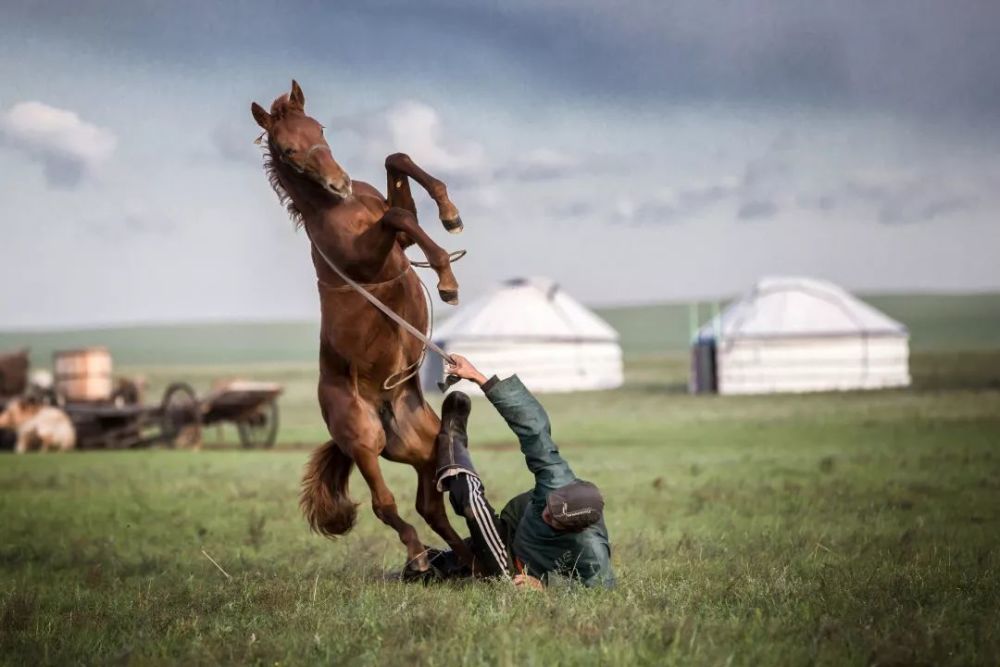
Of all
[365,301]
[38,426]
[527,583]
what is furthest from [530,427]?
[38,426]

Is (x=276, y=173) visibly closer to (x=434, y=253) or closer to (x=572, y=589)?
(x=434, y=253)

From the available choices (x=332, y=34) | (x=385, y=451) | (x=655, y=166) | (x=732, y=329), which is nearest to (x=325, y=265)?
(x=385, y=451)

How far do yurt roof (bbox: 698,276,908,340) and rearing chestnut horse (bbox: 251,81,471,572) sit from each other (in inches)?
1177

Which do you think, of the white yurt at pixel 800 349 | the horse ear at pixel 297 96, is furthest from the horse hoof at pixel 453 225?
the white yurt at pixel 800 349

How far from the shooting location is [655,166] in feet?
167

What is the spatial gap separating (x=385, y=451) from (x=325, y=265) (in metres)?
0.92

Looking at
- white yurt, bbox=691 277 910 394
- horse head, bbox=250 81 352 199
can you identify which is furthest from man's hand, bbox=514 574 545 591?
white yurt, bbox=691 277 910 394

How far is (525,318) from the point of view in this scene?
40.3 m

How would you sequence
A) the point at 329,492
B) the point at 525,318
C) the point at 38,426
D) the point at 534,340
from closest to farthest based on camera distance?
1. the point at 329,492
2. the point at 38,426
3. the point at 534,340
4. the point at 525,318

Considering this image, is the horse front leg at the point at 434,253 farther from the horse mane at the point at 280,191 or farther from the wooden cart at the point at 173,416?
the wooden cart at the point at 173,416

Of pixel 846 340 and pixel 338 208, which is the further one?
pixel 846 340

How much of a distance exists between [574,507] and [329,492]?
1523 mm

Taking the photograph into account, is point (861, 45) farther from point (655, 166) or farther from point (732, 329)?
→ point (655, 166)

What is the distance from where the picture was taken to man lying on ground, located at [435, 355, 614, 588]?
499 cm
